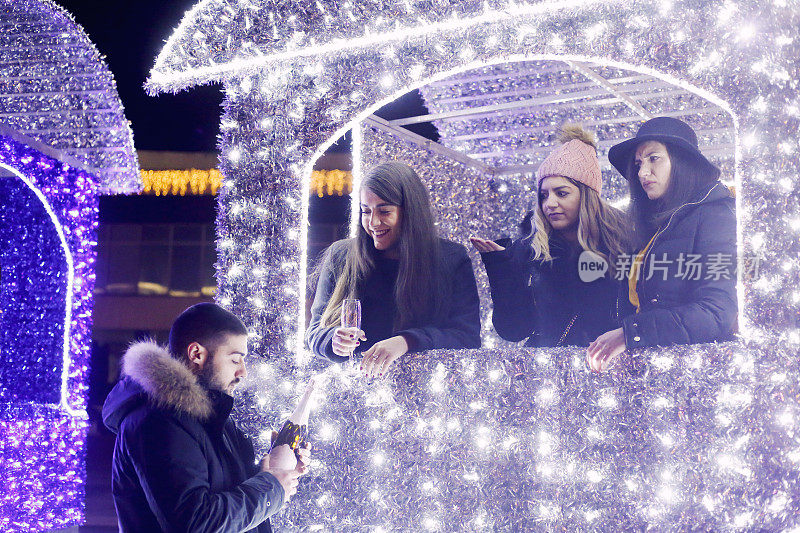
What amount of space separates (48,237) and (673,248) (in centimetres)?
519

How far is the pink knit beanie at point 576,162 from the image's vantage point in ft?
16.5

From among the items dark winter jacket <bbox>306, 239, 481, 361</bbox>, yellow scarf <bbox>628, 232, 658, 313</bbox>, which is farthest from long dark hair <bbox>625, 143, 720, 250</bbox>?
dark winter jacket <bbox>306, 239, 481, 361</bbox>

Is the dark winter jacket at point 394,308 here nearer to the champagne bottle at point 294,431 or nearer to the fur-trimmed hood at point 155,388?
the champagne bottle at point 294,431

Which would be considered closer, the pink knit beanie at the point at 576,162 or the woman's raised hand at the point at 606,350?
the woman's raised hand at the point at 606,350

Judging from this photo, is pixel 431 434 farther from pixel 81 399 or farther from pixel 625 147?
pixel 81 399

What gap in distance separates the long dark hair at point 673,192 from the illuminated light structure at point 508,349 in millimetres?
281

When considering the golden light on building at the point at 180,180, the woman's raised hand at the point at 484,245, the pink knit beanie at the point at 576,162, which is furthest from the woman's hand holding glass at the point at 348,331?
the golden light on building at the point at 180,180

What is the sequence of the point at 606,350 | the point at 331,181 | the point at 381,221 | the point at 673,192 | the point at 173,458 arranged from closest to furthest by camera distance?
1. the point at 173,458
2. the point at 606,350
3. the point at 673,192
4. the point at 381,221
5. the point at 331,181

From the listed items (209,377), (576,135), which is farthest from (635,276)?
(209,377)

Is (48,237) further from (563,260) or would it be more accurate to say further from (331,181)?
(331,181)

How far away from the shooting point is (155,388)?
8.84 ft

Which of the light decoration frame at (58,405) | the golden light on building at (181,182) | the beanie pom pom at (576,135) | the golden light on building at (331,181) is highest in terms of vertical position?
the golden light on building at (181,182)

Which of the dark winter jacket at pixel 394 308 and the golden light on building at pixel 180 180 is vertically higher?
the golden light on building at pixel 180 180

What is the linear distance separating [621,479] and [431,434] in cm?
97
